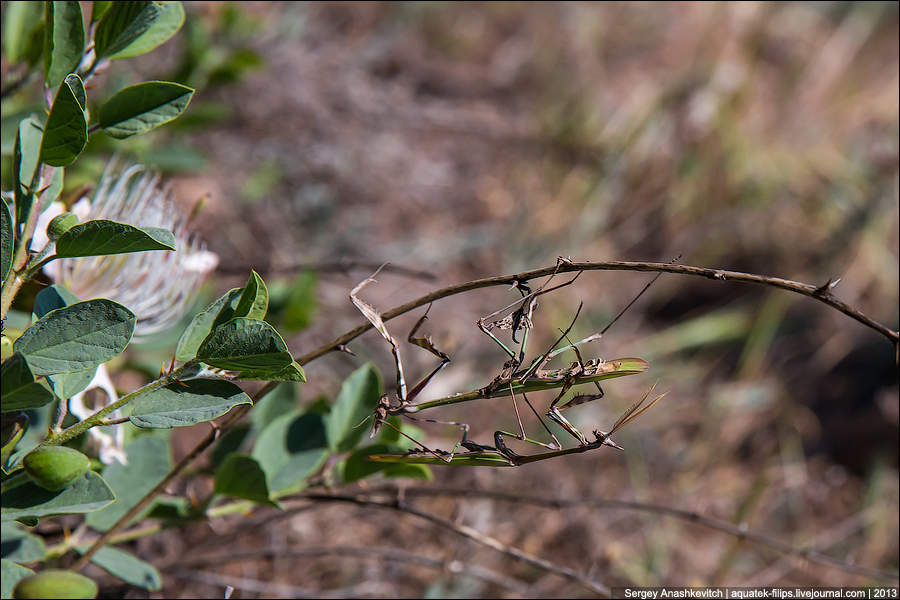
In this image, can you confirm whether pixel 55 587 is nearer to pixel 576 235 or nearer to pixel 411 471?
pixel 411 471

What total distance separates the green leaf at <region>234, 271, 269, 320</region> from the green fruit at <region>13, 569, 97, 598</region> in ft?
0.79

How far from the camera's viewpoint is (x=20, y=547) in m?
0.75

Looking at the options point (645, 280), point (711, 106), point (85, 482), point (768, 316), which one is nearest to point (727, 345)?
point (768, 316)

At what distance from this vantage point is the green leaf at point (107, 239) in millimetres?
589

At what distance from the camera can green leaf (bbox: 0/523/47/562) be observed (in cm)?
73

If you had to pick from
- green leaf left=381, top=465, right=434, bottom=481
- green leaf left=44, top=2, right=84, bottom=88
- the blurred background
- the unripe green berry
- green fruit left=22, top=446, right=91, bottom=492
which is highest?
the blurred background

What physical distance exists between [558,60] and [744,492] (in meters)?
2.37

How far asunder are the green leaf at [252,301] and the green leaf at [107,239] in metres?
0.07

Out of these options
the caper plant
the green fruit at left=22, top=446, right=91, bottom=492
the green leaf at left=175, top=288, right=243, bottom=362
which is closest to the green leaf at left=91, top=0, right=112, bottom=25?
the caper plant

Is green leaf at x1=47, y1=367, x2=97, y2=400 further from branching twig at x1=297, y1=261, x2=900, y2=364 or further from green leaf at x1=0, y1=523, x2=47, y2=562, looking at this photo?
branching twig at x1=297, y1=261, x2=900, y2=364

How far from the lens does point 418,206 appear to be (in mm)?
3014

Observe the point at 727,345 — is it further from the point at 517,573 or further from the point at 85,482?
the point at 85,482

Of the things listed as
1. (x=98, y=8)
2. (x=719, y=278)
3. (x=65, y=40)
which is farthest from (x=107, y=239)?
(x=719, y=278)

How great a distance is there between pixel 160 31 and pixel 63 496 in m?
0.49
